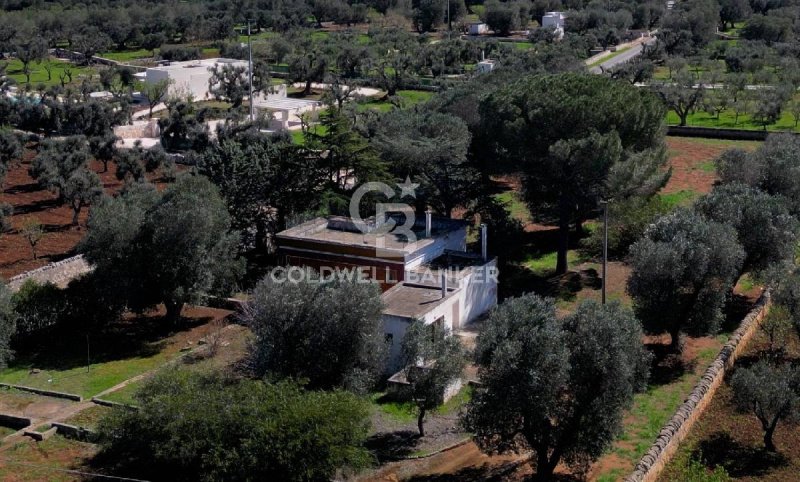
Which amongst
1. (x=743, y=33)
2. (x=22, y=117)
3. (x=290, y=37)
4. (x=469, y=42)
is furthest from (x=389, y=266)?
(x=743, y=33)

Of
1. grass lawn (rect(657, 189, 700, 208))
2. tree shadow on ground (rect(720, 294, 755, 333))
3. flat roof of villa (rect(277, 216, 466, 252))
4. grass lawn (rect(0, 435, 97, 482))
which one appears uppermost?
flat roof of villa (rect(277, 216, 466, 252))

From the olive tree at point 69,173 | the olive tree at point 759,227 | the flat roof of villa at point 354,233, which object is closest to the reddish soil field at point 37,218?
the olive tree at point 69,173

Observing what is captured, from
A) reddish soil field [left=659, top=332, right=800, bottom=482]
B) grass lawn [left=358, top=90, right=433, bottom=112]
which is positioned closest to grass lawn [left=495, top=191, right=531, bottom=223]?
reddish soil field [left=659, top=332, right=800, bottom=482]

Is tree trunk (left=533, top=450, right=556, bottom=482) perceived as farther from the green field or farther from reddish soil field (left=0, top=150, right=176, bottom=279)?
the green field

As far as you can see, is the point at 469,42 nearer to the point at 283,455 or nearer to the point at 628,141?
the point at 628,141

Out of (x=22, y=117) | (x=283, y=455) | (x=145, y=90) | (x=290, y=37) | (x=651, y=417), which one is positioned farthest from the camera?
(x=290, y=37)
